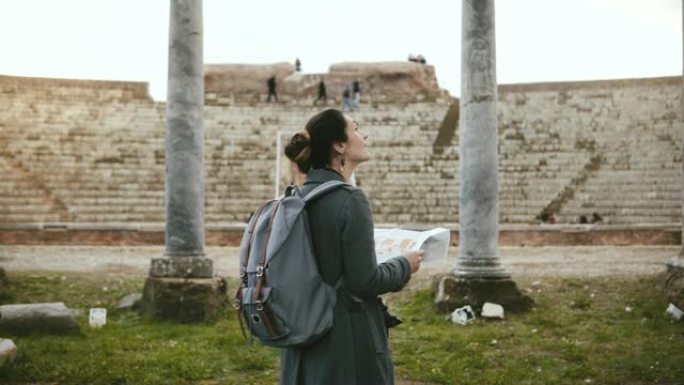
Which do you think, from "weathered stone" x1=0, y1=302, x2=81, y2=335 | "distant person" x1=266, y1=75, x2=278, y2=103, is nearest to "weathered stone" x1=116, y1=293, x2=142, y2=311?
"weathered stone" x1=0, y1=302, x2=81, y2=335

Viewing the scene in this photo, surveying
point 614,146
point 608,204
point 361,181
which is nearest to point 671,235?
point 608,204

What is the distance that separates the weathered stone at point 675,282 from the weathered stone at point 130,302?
20.4 ft

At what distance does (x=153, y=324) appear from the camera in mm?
8359

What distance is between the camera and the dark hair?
9.50 ft

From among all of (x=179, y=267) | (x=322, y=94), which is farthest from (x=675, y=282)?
(x=322, y=94)

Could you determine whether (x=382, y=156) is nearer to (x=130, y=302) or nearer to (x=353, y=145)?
(x=130, y=302)

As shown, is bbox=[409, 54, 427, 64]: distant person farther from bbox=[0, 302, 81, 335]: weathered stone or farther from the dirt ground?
bbox=[0, 302, 81, 335]: weathered stone

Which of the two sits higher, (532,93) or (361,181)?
(532,93)

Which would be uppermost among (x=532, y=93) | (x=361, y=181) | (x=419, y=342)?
(x=532, y=93)

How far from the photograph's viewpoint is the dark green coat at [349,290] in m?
2.69

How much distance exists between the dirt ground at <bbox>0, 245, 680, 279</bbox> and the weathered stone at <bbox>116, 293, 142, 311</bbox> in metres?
2.78

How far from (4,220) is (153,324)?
13.1 metres

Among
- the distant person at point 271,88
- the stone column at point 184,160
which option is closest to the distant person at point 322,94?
the distant person at point 271,88

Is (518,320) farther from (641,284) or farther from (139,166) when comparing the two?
(139,166)
